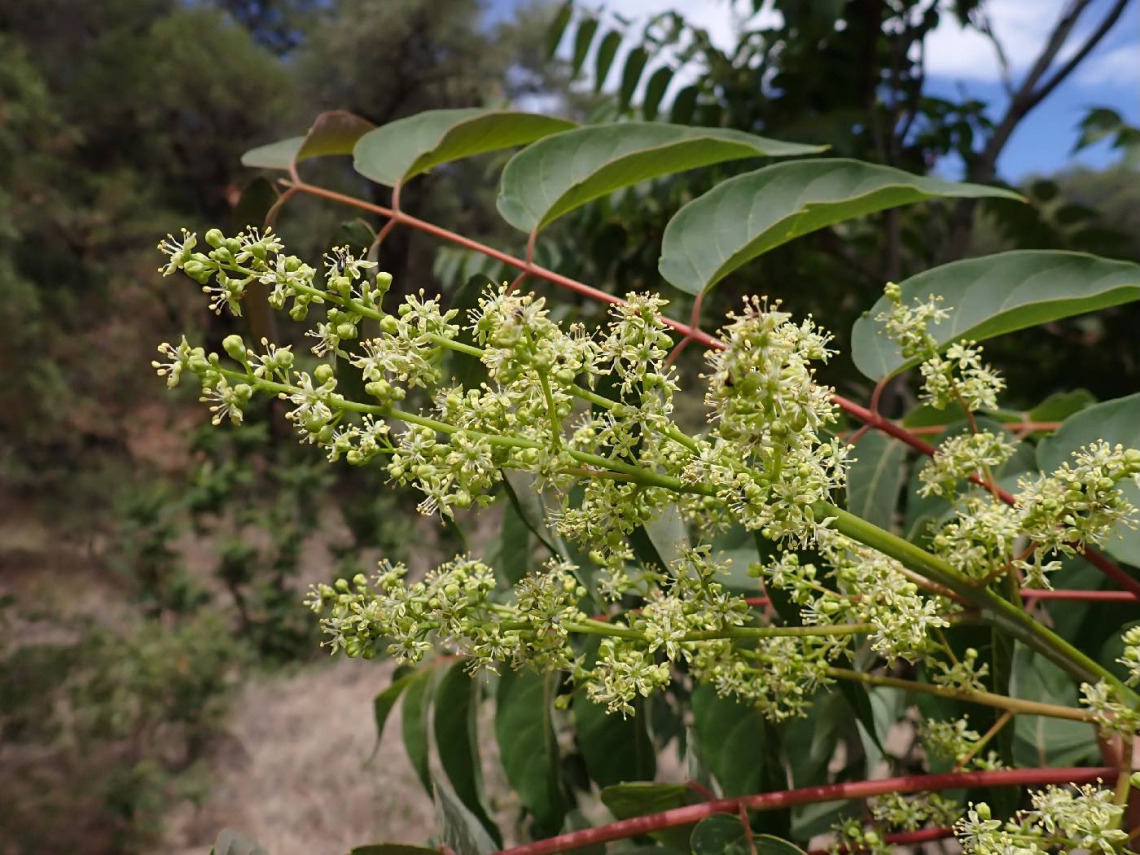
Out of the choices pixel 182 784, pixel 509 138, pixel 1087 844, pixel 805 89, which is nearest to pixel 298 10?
pixel 182 784

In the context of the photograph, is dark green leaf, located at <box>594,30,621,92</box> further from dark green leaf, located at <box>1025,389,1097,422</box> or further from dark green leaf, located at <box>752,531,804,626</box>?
dark green leaf, located at <box>752,531,804,626</box>

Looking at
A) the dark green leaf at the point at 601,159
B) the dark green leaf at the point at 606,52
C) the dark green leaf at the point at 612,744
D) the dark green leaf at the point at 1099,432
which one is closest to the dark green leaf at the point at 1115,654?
the dark green leaf at the point at 1099,432

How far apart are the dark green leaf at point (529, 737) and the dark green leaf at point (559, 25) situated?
2.00 meters

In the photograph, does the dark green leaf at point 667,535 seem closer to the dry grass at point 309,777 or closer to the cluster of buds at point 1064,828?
the cluster of buds at point 1064,828

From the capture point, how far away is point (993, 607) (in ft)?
2.37

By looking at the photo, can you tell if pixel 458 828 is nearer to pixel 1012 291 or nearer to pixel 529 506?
pixel 529 506

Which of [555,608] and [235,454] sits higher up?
[555,608]

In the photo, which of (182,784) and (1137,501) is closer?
(1137,501)

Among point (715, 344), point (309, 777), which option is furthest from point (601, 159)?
point (309, 777)

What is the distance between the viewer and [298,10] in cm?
1539

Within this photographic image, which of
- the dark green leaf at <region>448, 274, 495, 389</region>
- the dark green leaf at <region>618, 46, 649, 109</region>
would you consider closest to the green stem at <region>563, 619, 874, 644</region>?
the dark green leaf at <region>448, 274, 495, 389</region>

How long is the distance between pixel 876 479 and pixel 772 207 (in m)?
0.59

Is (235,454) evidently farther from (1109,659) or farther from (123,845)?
(1109,659)

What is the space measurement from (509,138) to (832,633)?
883mm
